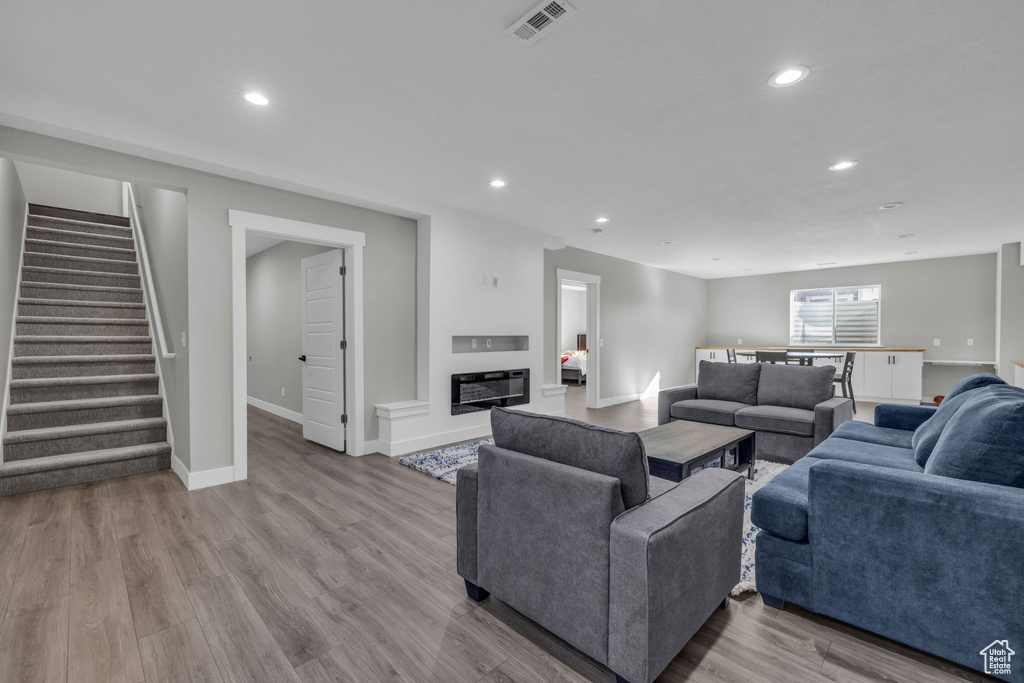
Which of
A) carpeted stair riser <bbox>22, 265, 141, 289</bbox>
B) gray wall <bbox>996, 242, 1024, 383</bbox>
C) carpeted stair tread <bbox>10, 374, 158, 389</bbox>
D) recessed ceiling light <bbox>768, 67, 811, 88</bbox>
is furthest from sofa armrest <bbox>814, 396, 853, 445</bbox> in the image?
carpeted stair riser <bbox>22, 265, 141, 289</bbox>

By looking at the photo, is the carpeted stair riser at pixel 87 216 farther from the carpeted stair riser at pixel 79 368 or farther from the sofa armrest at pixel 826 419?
the sofa armrest at pixel 826 419

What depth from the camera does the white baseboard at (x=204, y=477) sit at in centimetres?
335

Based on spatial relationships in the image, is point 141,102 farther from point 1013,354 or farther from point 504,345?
point 1013,354

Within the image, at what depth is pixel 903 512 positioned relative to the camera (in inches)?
61.1

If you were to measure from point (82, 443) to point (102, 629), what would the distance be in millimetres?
2608

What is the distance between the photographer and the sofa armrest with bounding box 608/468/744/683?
1346 millimetres

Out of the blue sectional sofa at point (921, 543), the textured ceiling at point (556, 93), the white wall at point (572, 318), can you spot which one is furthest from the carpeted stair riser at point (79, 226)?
the white wall at point (572, 318)

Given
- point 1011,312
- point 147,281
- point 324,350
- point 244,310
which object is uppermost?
point 147,281

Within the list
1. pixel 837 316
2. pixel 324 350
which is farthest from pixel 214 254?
pixel 837 316

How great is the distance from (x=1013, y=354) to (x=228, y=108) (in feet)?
30.6

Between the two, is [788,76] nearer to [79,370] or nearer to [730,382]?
[730,382]

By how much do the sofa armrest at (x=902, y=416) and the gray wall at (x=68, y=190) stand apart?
27.8 feet

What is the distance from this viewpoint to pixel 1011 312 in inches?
247

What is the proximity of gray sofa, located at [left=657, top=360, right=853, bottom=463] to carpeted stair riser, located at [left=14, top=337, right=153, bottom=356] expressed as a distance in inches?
213
